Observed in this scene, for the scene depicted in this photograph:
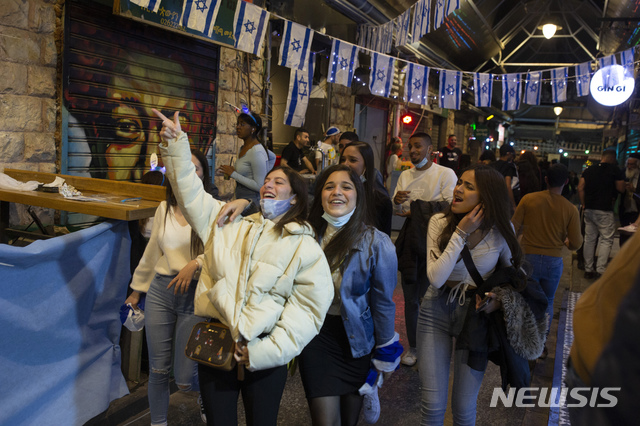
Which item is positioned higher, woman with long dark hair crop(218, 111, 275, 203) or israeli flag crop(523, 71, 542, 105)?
israeli flag crop(523, 71, 542, 105)

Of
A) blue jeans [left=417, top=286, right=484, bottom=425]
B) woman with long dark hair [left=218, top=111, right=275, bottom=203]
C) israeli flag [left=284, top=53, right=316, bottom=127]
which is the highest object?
israeli flag [left=284, top=53, right=316, bottom=127]

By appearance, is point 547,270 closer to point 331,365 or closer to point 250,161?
point 331,365

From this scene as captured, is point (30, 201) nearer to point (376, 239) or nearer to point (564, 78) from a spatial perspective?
point (376, 239)

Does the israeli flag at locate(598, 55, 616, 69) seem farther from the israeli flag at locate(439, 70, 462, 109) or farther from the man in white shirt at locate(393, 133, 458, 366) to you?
the man in white shirt at locate(393, 133, 458, 366)

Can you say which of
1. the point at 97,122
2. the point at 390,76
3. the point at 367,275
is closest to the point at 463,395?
the point at 367,275

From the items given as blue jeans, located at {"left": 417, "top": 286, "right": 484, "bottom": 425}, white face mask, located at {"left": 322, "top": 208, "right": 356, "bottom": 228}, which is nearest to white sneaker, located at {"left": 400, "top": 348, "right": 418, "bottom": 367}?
blue jeans, located at {"left": 417, "top": 286, "right": 484, "bottom": 425}

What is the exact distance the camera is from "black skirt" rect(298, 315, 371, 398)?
9.88 ft

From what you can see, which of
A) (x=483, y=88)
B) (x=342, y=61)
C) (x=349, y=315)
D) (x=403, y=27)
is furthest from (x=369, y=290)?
(x=483, y=88)

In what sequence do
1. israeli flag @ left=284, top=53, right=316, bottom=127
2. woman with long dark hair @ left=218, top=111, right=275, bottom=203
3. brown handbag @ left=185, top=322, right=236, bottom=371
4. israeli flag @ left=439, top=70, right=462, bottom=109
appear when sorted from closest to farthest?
1. brown handbag @ left=185, top=322, right=236, bottom=371
2. woman with long dark hair @ left=218, top=111, right=275, bottom=203
3. israeli flag @ left=284, top=53, right=316, bottom=127
4. israeli flag @ left=439, top=70, right=462, bottom=109

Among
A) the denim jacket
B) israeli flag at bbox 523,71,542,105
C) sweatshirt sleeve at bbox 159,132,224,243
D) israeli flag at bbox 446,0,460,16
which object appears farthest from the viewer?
israeli flag at bbox 523,71,542,105

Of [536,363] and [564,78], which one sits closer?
[536,363]

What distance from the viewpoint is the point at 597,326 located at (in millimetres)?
1129

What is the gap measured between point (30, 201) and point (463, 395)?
11.8 feet

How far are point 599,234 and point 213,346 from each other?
882cm
